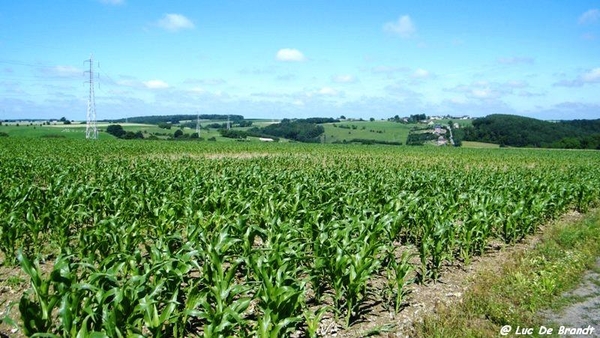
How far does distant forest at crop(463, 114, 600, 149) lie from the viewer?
106438 millimetres

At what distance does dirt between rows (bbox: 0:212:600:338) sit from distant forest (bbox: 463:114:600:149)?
118 metres

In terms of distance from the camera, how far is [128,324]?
3963mm

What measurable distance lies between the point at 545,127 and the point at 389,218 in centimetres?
14391

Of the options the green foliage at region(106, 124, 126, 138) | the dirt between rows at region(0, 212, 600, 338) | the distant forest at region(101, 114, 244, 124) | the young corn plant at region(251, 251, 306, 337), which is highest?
the distant forest at region(101, 114, 244, 124)

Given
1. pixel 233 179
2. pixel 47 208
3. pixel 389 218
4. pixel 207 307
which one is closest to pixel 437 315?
pixel 389 218

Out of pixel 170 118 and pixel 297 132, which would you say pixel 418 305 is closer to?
pixel 297 132

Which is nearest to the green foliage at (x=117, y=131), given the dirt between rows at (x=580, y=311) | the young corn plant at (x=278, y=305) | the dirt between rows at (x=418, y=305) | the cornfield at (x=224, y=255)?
the cornfield at (x=224, y=255)

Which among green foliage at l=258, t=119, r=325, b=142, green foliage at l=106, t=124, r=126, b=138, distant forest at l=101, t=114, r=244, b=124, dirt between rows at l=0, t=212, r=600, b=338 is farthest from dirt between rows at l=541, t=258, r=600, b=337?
distant forest at l=101, t=114, r=244, b=124

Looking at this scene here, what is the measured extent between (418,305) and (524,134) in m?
131

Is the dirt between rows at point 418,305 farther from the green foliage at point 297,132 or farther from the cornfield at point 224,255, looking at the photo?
the green foliage at point 297,132

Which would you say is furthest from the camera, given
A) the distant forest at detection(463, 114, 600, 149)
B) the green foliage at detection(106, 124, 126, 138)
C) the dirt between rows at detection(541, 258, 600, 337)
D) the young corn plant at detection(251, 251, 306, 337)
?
the distant forest at detection(463, 114, 600, 149)

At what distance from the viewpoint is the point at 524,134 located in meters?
118

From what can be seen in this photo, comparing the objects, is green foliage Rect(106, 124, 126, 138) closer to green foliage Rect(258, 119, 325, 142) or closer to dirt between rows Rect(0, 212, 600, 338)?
green foliage Rect(258, 119, 325, 142)

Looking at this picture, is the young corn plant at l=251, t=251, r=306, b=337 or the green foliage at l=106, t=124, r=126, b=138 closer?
the young corn plant at l=251, t=251, r=306, b=337
